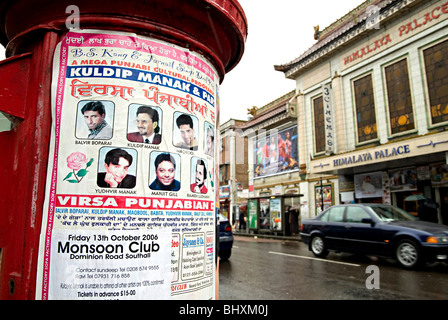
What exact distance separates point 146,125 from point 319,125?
19.5 metres

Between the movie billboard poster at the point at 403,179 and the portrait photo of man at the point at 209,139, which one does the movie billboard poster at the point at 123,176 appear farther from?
the movie billboard poster at the point at 403,179

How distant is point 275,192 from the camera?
24.3 metres

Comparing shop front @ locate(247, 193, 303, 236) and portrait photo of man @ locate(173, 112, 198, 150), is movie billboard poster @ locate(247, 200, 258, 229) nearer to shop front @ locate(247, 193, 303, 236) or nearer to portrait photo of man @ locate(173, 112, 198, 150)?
shop front @ locate(247, 193, 303, 236)

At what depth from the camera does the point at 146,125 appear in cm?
148

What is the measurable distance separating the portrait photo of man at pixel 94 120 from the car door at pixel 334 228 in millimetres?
8902

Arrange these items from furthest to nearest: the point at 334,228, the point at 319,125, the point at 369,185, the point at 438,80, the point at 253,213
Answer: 1. the point at 253,213
2. the point at 319,125
3. the point at 369,185
4. the point at 438,80
5. the point at 334,228

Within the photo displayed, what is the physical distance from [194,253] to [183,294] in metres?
0.20

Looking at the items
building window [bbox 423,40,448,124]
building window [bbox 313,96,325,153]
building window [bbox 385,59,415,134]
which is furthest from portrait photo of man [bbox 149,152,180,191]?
building window [bbox 313,96,325,153]

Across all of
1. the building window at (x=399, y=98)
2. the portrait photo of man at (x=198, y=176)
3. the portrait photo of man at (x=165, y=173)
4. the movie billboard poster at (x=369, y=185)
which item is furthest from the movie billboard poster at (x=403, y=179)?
the portrait photo of man at (x=165, y=173)

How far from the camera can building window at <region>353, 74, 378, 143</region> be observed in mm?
16422

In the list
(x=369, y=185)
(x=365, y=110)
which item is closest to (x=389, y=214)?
(x=369, y=185)

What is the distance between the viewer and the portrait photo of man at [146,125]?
1.46 m

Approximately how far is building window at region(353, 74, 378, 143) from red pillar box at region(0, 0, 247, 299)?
16.6 meters

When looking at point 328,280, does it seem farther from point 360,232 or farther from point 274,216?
point 274,216
